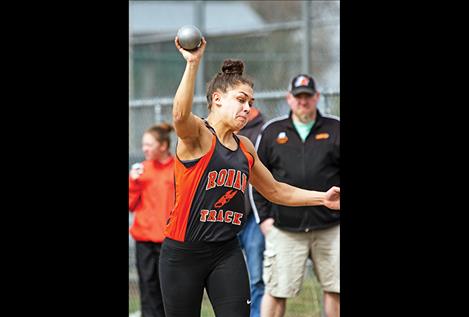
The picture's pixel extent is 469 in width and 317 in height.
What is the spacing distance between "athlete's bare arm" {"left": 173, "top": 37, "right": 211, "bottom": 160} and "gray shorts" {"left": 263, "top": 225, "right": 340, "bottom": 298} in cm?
274

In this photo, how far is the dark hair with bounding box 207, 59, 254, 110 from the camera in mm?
5551

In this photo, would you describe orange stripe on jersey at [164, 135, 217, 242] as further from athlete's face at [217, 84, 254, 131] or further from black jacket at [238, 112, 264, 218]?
black jacket at [238, 112, 264, 218]

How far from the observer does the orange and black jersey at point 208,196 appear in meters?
5.42

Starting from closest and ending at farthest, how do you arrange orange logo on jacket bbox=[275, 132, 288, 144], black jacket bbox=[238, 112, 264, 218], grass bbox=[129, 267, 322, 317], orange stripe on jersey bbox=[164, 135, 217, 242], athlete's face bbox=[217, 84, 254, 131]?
1. orange stripe on jersey bbox=[164, 135, 217, 242]
2. athlete's face bbox=[217, 84, 254, 131]
3. orange logo on jacket bbox=[275, 132, 288, 144]
4. black jacket bbox=[238, 112, 264, 218]
5. grass bbox=[129, 267, 322, 317]

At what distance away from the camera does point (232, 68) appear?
5.65 m

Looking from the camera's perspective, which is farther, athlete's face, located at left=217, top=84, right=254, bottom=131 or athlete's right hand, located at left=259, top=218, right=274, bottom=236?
athlete's right hand, located at left=259, top=218, right=274, bottom=236

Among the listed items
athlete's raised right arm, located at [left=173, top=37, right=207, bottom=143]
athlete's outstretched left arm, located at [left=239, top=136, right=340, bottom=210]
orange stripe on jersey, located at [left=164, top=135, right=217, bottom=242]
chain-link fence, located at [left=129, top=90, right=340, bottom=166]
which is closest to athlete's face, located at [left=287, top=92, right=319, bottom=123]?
chain-link fence, located at [left=129, top=90, right=340, bottom=166]

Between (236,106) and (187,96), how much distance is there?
23.0 inches

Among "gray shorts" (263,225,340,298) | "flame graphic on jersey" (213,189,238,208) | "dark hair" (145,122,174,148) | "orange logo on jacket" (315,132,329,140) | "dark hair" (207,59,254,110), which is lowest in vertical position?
"gray shorts" (263,225,340,298)
